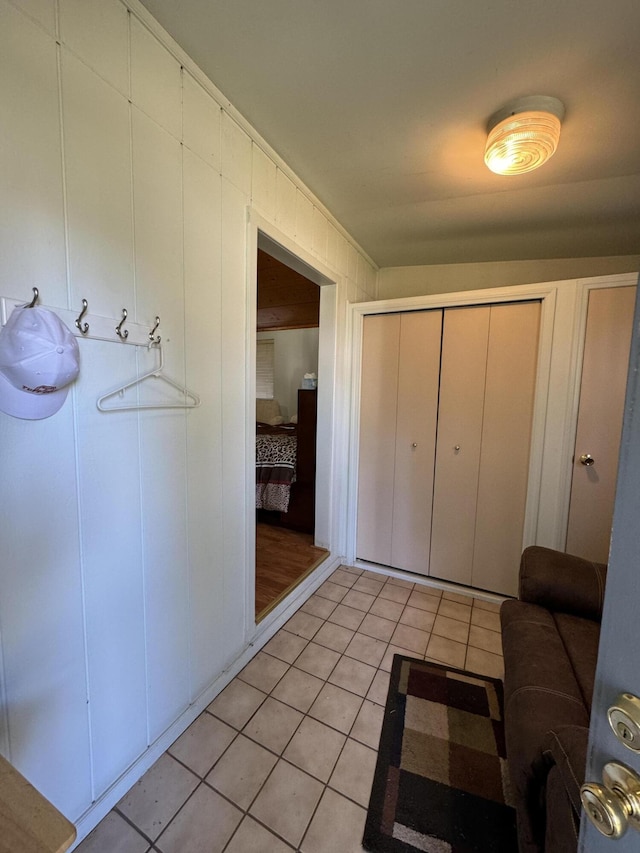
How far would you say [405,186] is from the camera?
190 cm

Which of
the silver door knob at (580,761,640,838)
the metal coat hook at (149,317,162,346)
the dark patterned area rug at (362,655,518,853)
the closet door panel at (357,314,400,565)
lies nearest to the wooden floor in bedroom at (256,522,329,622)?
the closet door panel at (357,314,400,565)

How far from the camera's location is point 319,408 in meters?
2.66

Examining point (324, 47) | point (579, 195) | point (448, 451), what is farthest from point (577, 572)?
point (324, 47)

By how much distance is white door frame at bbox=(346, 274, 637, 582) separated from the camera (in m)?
2.03

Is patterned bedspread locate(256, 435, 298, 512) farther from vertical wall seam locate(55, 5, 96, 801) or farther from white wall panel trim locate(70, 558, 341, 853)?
vertical wall seam locate(55, 5, 96, 801)

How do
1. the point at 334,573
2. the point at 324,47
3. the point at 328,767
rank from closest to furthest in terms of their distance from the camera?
the point at 324,47 → the point at 328,767 → the point at 334,573

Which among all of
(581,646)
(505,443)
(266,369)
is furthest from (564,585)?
(266,369)

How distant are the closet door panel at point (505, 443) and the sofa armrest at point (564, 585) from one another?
2.55 ft

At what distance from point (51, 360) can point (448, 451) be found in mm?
2215

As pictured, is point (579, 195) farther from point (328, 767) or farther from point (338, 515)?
point (328, 767)

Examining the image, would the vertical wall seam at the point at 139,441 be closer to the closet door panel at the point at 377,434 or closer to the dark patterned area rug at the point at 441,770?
the dark patterned area rug at the point at 441,770

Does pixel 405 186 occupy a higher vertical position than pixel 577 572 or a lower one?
higher

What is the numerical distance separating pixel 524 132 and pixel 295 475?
2626mm

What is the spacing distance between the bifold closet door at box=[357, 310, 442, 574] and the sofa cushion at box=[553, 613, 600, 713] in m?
1.18
